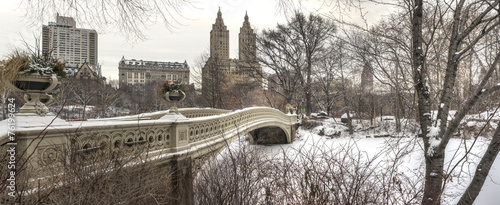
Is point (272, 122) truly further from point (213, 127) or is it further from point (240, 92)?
point (240, 92)

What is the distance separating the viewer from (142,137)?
5.80m

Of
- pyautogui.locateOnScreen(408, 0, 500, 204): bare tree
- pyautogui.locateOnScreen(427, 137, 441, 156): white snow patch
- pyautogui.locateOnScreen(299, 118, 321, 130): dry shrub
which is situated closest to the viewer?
pyautogui.locateOnScreen(408, 0, 500, 204): bare tree

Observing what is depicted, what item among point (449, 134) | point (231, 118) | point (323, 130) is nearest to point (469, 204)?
point (449, 134)

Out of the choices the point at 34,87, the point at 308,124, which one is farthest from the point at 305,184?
the point at 308,124

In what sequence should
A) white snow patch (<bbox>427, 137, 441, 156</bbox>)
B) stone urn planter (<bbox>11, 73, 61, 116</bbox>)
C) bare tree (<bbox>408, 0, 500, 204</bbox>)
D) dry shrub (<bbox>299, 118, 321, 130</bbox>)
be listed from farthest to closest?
1. dry shrub (<bbox>299, 118, 321, 130</bbox>)
2. white snow patch (<bbox>427, 137, 441, 156</bbox>)
3. bare tree (<bbox>408, 0, 500, 204</bbox>)
4. stone urn planter (<bbox>11, 73, 61, 116</bbox>)

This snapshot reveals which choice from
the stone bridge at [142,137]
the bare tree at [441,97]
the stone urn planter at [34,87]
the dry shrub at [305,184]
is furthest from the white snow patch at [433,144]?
the stone urn planter at [34,87]

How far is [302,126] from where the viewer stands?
27109 mm

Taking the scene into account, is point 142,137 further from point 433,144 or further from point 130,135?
point 433,144

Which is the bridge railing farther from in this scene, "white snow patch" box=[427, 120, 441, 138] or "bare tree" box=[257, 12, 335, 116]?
"bare tree" box=[257, 12, 335, 116]

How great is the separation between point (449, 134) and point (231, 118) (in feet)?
25.4

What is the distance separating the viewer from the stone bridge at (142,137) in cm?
352

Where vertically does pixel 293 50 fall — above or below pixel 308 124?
above

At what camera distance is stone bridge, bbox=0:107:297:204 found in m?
3.52

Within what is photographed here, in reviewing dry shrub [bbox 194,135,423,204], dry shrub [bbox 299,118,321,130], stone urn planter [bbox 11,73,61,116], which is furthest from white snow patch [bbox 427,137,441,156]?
dry shrub [bbox 299,118,321,130]
